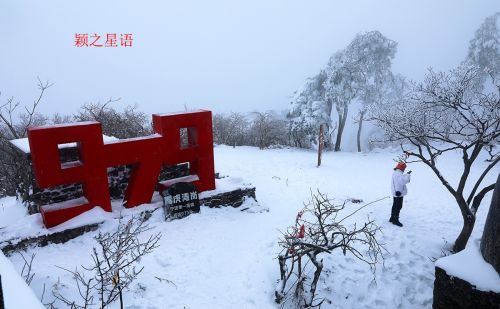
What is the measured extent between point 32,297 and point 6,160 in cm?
1510

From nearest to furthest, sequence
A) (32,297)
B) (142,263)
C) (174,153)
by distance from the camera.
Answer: (32,297)
(142,263)
(174,153)

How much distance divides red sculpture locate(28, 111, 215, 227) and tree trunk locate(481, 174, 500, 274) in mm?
6436

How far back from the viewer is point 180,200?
8273 millimetres

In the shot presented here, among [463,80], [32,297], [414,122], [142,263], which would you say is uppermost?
[463,80]

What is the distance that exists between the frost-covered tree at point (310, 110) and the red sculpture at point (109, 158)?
13.4 metres

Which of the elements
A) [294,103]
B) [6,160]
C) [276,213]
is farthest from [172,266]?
[294,103]

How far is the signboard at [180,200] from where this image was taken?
26.7 ft

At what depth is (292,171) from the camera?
14.7m

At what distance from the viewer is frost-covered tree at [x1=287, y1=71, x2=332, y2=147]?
21.1m

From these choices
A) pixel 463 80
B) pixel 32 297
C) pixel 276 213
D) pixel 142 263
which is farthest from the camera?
pixel 276 213

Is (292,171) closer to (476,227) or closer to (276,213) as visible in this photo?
(276,213)

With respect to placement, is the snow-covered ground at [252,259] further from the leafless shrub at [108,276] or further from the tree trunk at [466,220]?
the tree trunk at [466,220]

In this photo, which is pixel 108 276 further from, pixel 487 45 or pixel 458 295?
pixel 487 45

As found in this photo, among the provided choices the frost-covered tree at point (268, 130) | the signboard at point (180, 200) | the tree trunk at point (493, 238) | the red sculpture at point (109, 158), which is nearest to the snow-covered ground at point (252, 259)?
the signboard at point (180, 200)
